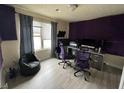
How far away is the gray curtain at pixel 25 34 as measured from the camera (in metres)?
2.94

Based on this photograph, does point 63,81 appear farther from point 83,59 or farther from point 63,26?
point 63,26

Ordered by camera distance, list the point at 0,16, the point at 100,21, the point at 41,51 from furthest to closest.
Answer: the point at 41,51 → the point at 100,21 → the point at 0,16

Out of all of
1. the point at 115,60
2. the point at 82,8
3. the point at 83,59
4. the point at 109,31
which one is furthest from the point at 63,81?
the point at 109,31

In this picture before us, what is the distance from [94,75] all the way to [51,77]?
145 centimetres

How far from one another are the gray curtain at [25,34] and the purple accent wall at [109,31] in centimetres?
282

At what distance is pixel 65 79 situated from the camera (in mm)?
2535

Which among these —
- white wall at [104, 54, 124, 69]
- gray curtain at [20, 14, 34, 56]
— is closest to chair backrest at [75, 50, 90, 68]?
white wall at [104, 54, 124, 69]

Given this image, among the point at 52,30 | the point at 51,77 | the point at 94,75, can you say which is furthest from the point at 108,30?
the point at 51,77

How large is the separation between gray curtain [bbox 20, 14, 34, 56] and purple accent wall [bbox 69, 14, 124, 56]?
2817 millimetres

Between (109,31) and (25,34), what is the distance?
3.38 metres

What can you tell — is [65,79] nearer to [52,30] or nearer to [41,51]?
[41,51]

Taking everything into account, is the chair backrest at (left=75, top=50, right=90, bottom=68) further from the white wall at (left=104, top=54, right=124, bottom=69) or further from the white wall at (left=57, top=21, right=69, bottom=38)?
the white wall at (left=57, top=21, right=69, bottom=38)

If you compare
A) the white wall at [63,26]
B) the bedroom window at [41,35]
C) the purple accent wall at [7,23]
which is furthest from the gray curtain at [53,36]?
the purple accent wall at [7,23]

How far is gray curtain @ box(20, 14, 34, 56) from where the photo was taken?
294 cm
